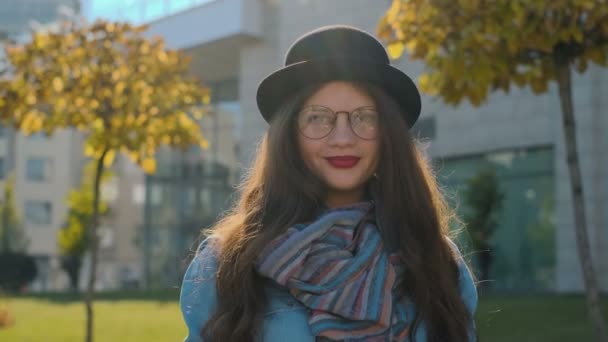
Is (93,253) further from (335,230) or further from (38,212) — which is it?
(38,212)

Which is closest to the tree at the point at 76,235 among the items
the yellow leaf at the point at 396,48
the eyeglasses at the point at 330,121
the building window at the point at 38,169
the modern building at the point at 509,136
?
the modern building at the point at 509,136

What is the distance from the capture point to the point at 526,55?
5797mm

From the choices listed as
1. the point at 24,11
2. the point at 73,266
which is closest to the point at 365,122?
the point at 73,266

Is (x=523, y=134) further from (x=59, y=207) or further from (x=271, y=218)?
(x=59, y=207)

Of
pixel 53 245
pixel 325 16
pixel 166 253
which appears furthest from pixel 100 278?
pixel 325 16

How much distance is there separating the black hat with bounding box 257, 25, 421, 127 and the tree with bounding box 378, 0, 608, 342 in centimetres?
305

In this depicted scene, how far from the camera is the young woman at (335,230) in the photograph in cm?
218

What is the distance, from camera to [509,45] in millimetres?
5348

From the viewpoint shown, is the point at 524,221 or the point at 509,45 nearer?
the point at 509,45

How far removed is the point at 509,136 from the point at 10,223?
99.5ft

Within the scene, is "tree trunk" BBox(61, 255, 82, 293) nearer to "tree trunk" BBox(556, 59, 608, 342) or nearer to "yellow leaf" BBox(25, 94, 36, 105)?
"yellow leaf" BBox(25, 94, 36, 105)

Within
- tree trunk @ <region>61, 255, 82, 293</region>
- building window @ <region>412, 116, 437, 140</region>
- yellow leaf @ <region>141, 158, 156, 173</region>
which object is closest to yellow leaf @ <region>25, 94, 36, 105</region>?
yellow leaf @ <region>141, 158, 156, 173</region>

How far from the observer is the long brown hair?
221 centimetres

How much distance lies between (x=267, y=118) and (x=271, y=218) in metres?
0.37
